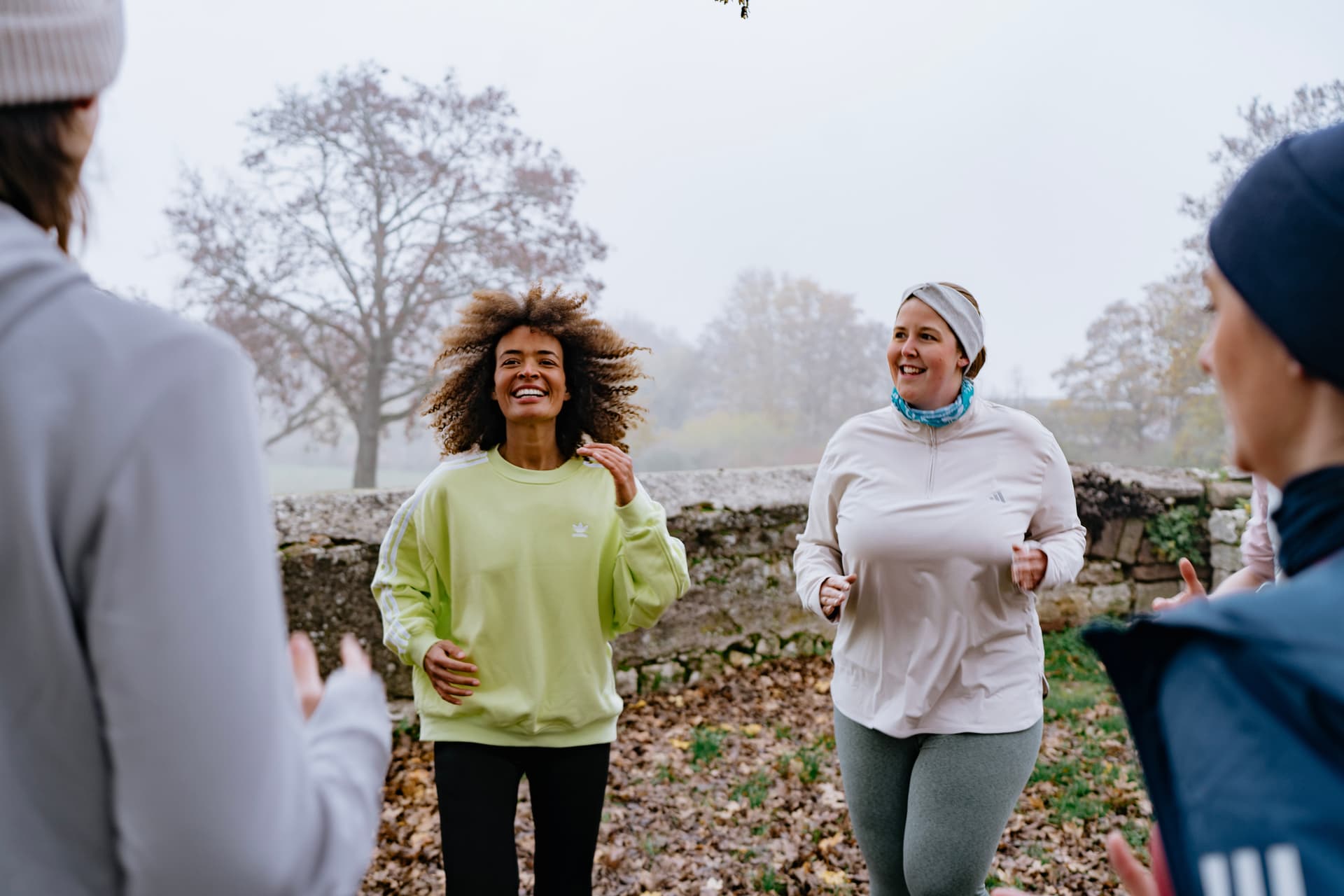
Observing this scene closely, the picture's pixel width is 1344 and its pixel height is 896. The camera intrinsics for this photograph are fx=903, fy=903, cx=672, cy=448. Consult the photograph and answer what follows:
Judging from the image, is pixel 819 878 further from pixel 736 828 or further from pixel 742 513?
pixel 742 513

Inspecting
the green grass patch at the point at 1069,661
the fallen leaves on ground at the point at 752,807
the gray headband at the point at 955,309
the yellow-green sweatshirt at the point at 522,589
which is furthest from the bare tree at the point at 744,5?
→ the green grass patch at the point at 1069,661

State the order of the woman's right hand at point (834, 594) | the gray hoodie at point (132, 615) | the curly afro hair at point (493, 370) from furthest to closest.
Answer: the curly afro hair at point (493, 370), the woman's right hand at point (834, 594), the gray hoodie at point (132, 615)

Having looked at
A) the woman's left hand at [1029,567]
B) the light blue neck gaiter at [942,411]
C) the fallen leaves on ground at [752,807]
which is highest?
the light blue neck gaiter at [942,411]

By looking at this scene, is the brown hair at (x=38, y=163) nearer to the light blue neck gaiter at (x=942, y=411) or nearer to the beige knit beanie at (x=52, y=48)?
the beige knit beanie at (x=52, y=48)

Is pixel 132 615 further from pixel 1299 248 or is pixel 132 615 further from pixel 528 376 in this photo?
pixel 528 376

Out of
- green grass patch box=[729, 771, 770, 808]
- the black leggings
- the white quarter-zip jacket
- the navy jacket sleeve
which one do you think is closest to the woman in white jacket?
the white quarter-zip jacket

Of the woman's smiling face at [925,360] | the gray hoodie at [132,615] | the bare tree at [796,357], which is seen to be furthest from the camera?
the bare tree at [796,357]

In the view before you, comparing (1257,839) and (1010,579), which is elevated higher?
(1257,839)

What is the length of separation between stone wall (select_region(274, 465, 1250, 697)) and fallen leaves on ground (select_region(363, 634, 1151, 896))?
37 cm

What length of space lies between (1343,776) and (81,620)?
3.68 feet

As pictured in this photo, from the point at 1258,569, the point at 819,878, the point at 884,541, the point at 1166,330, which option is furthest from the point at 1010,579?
the point at 1166,330

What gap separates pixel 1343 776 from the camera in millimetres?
793

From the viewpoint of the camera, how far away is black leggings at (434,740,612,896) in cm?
261

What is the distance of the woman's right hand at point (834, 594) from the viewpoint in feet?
9.34
